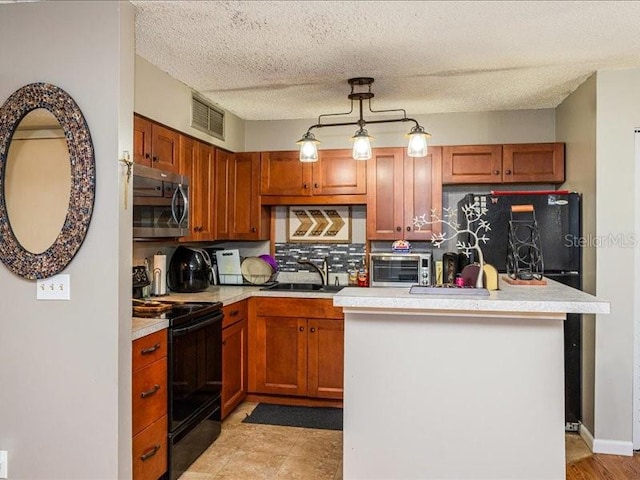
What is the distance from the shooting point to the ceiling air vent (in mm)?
3729

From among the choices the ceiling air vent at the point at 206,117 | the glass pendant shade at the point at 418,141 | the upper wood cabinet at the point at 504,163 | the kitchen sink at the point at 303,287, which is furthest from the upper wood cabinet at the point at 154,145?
the upper wood cabinet at the point at 504,163

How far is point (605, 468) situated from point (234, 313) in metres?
2.64

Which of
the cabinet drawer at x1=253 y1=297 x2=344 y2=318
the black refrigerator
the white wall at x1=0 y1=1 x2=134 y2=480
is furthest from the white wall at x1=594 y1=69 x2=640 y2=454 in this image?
the white wall at x1=0 y1=1 x2=134 y2=480

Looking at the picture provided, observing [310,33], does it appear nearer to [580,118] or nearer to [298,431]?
[580,118]

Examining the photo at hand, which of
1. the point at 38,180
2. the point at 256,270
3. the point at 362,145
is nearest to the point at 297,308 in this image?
the point at 256,270

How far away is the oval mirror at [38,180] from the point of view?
7.41ft

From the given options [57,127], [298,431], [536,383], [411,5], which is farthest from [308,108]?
[536,383]

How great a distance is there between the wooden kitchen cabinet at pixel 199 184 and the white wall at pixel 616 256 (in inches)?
111

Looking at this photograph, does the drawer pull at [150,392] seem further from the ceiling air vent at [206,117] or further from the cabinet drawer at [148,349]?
the ceiling air vent at [206,117]

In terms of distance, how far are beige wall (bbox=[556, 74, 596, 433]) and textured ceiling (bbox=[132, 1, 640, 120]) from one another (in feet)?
0.55

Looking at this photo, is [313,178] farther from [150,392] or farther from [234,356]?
[150,392]

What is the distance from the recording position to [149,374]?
2.52 m

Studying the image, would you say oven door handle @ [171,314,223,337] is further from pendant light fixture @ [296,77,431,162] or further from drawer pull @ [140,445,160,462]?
pendant light fixture @ [296,77,431,162]

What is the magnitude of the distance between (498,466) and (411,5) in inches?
86.3
